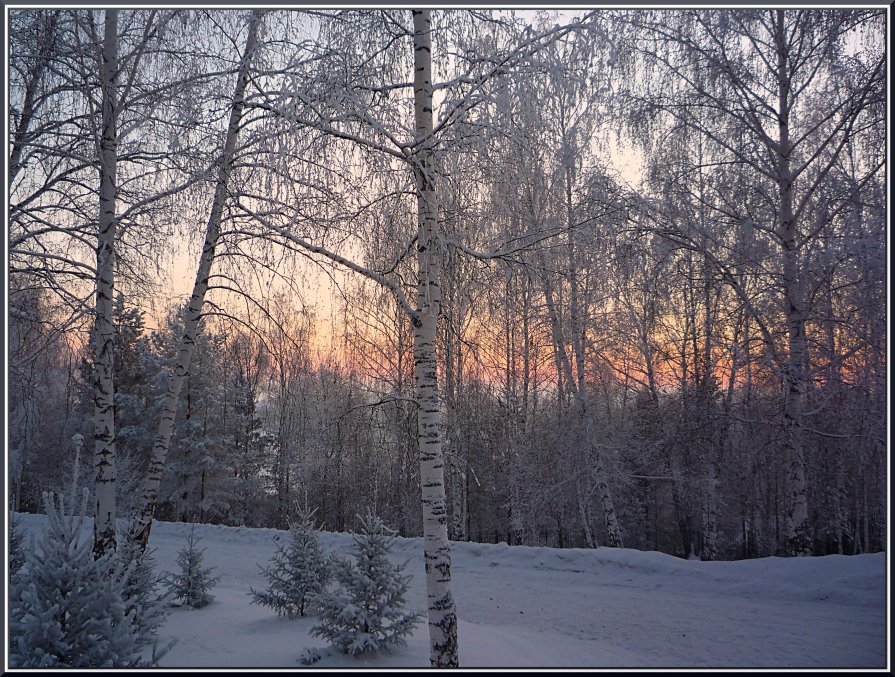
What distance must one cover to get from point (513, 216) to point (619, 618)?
193 inches

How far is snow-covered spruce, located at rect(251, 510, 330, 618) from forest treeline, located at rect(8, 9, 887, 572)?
1.39 metres

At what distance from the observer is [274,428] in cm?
2683

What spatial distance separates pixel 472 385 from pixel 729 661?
9.68m

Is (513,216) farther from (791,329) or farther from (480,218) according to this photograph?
(791,329)

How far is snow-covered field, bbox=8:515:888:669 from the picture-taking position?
5098mm

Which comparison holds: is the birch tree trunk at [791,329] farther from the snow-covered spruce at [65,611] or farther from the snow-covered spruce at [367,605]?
the snow-covered spruce at [65,611]

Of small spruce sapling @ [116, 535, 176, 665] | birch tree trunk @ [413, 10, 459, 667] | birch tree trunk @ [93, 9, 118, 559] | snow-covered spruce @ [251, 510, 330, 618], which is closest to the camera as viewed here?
birch tree trunk @ [413, 10, 459, 667]

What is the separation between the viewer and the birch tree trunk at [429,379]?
4086 mm

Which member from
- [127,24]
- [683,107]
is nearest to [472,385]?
[683,107]

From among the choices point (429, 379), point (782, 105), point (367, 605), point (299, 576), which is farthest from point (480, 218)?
point (782, 105)

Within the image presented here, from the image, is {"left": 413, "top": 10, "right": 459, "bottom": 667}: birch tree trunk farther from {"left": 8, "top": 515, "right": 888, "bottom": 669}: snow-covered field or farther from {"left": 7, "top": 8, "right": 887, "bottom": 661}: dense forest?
{"left": 8, "top": 515, "right": 888, "bottom": 669}: snow-covered field

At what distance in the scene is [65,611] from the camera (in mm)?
3416

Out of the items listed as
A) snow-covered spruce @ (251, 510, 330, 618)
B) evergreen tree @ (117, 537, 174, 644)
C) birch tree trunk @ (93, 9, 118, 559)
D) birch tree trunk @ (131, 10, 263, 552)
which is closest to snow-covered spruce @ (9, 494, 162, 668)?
evergreen tree @ (117, 537, 174, 644)

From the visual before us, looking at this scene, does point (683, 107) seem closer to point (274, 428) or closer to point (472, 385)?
point (472, 385)
